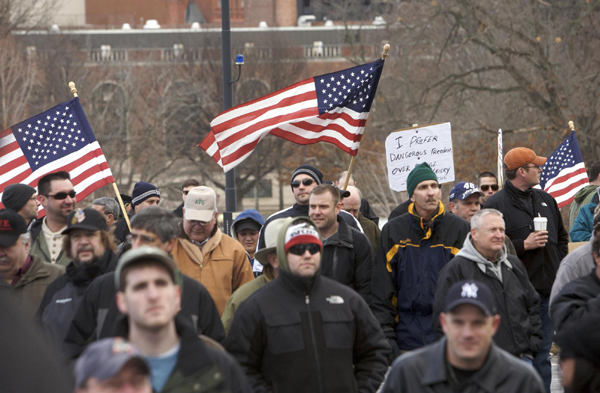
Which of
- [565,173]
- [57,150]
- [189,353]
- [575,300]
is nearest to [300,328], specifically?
[189,353]

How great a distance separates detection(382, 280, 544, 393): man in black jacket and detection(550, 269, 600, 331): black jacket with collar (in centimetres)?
89

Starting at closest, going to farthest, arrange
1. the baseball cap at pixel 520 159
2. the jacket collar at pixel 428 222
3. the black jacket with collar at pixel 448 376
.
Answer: the black jacket with collar at pixel 448 376
the jacket collar at pixel 428 222
the baseball cap at pixel 520 159

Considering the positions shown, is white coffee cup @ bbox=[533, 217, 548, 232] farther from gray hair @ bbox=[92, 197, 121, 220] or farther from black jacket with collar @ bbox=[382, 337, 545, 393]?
gray hair @ bbox=[92, 197, 121, 220]

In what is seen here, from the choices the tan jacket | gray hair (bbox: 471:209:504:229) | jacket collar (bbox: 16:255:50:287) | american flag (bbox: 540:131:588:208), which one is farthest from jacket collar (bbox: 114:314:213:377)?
american flag (bbox: 540:131:588:208)

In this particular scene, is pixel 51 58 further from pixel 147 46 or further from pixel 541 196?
pixel 541 196

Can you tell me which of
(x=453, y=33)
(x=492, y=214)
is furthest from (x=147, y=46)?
(x=492, y=214)

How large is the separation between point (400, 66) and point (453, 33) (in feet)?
41.9

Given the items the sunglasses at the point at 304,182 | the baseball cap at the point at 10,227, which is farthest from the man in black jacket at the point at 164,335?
the sunglasses at the point at 304,182

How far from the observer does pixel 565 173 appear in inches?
512

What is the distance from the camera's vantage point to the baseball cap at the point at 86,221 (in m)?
5.85

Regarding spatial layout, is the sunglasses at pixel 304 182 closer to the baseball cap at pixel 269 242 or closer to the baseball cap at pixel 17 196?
the baseball cap at pixel 17 196

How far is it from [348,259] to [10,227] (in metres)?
2.40

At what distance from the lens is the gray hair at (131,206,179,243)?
219 inches

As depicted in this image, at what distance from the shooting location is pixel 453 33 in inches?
1030
